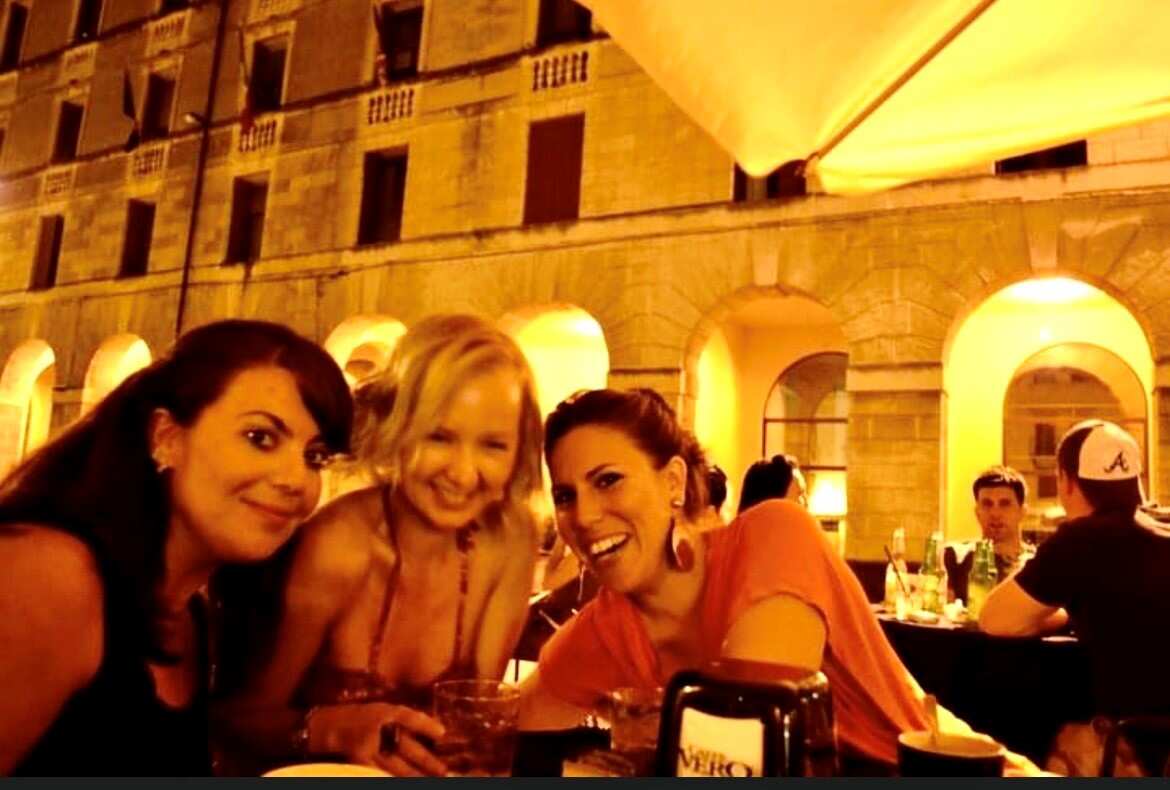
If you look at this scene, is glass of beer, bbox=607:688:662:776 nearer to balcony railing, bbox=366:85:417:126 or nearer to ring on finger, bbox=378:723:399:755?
ring on finger, bbox=378:723:399:755

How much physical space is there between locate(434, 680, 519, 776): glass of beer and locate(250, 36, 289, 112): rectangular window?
15950mm

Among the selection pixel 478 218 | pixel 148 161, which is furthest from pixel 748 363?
pixel 148 161

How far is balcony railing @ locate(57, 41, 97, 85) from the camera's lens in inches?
706

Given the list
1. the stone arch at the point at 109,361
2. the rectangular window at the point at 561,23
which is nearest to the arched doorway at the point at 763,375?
the rectangular window at the point at 561,23

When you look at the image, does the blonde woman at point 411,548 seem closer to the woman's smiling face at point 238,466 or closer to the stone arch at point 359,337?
the woman's smiling face at point 238,466

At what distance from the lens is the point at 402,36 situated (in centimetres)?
1432

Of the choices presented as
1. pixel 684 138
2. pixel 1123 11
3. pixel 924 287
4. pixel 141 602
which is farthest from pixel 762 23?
pixel 684 138

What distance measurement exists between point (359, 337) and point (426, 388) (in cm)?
1257

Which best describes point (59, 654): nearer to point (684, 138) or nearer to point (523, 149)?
point (684, 138)

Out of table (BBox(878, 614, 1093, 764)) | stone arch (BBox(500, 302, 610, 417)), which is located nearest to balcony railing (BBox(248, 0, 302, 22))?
stone arch (BBox(500, 302, 610, 417))

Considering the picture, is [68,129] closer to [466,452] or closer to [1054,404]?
[1054,404]

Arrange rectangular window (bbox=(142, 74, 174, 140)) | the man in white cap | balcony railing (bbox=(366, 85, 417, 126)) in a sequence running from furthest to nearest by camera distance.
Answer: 1. rectangular window (bbox=(142, 74, 174, 140))
2. balcony railing (bbox=(366, 85, 417, 126))
3. the man in white cap

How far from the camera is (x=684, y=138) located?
11.3 meters

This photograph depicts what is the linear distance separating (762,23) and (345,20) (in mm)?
13941
